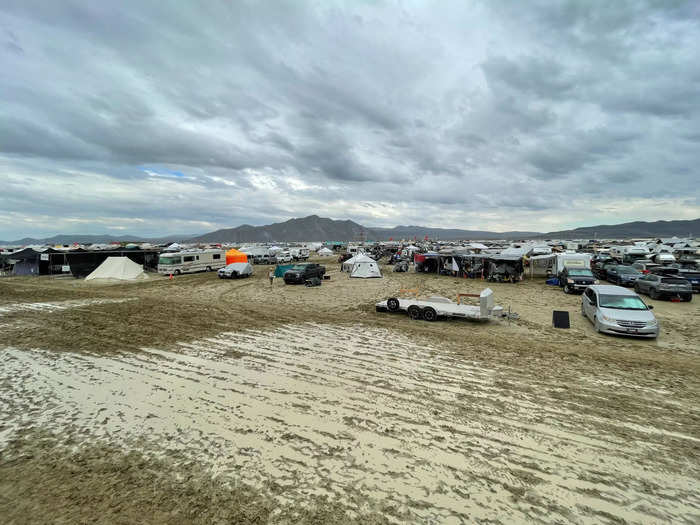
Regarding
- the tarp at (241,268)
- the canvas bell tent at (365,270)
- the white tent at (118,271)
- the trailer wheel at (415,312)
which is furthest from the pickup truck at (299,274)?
the white tent at (118,271)

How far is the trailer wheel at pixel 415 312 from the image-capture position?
1229 centimetres

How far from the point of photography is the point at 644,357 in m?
8.02

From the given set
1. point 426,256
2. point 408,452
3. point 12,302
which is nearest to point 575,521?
point 408,452

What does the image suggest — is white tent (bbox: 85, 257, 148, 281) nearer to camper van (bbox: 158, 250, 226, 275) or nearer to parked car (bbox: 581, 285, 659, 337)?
camper van (bbox: 158, 250, 226, 275)

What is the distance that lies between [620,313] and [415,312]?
6.79 meters

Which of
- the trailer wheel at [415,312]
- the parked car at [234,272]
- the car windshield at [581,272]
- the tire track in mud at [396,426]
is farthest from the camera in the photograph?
the parked car at [234,272]

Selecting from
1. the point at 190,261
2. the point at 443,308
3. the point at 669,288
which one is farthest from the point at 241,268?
the point at 669,288

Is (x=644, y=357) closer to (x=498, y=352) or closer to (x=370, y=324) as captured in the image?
(x=498, y=352)

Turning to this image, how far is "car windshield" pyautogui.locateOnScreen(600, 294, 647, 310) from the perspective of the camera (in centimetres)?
1040

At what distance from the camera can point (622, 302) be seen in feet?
35.0

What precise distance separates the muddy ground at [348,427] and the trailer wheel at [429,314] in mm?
2123

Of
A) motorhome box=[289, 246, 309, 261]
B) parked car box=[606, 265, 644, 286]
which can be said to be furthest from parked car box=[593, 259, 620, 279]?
motorhome box=[289, 246, 309, 261]

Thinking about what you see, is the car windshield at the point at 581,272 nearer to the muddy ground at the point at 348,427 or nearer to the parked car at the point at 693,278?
the parked car at the point at 693,278

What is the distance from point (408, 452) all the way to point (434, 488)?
0.64m
